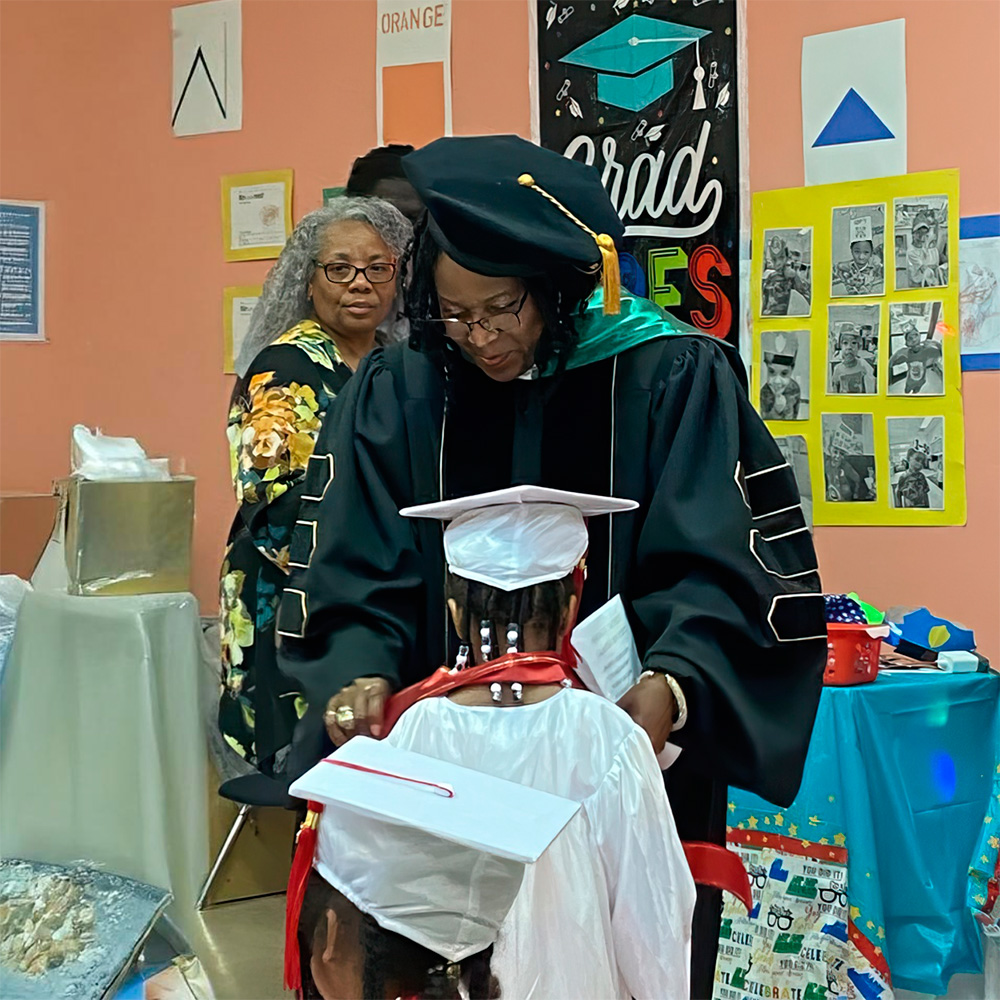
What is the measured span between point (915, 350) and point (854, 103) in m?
0.53

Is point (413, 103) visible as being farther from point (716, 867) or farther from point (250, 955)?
point (716, 867)

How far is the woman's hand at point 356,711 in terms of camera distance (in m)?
1.22

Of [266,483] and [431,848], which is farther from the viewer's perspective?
[266,483]

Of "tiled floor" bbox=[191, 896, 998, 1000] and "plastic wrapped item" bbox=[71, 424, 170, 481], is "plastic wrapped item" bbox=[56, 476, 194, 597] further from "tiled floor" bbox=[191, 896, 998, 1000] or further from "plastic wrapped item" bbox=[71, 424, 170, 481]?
"tiled floor" bbox=[191, 896, 998, 1000]

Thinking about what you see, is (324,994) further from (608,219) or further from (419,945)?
(608,219)

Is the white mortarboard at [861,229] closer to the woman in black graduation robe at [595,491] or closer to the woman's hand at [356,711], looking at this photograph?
the woman in black graduation robe at [595,491]

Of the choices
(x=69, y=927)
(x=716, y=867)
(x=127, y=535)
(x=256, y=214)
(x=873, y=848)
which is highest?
(x=256, y=214)

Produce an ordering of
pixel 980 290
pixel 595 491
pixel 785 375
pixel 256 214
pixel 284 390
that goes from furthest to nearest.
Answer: pixel 256 214
pixel 785 375
pixel 980 290
pixel 284 390
pixel 595 491

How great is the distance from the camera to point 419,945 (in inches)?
40.8

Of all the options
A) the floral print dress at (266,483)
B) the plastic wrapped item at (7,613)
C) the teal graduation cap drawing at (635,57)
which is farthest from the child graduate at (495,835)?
the teal graduation cap drawing at (635,57)

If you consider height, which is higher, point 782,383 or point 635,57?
point 635,57

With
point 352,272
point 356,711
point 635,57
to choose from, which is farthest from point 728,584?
point 635,57

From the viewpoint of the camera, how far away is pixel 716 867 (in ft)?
4.17

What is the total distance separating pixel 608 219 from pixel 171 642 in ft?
5.15
